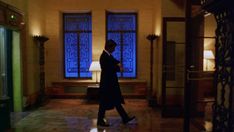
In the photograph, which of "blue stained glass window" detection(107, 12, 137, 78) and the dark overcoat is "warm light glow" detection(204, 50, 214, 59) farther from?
the dark overcoat

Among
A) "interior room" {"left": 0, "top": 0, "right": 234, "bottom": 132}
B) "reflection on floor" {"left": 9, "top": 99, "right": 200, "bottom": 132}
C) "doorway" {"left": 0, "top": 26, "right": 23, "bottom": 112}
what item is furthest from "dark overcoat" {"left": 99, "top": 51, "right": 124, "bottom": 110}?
"doorway" {"left": 0, "top": 26, "right": 23, "bottom": 112}

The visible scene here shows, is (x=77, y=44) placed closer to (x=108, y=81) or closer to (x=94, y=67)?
(x=94, y=67)

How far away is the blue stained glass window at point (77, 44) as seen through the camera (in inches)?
326

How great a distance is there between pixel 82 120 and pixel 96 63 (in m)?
2.54

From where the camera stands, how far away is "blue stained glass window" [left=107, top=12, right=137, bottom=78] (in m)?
8.23

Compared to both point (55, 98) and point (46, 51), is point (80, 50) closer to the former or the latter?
point (46, 51)

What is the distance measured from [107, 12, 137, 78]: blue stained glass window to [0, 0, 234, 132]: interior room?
30 millimetres

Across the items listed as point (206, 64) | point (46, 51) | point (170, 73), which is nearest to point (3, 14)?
point (46, 51)

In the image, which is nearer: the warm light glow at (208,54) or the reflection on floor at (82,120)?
the reflection on floor at (82,120)

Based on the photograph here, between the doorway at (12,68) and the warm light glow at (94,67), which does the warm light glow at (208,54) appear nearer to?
the warm light glow at (94,67)

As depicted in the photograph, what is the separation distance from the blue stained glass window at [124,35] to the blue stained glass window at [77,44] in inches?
26.2

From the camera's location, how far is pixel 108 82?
4.95 m

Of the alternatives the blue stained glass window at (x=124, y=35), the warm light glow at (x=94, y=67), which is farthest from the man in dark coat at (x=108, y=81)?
the blue stained glass window at (x=124, y=35)

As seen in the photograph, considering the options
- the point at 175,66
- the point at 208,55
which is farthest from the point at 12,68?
the point at 208,55
